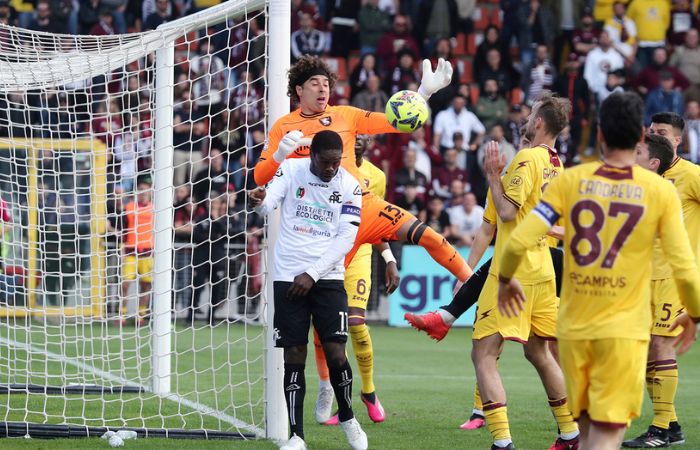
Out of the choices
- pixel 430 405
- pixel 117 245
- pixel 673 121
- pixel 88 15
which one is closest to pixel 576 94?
pixel 88 15

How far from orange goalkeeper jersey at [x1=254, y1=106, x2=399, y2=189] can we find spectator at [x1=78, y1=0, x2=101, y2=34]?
48.0ft

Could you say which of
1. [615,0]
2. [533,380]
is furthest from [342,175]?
[615,0]

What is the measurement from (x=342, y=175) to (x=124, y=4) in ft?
52.8

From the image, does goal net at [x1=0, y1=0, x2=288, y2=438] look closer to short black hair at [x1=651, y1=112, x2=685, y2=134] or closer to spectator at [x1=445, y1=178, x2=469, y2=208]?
short black hair at [x1=651, y1=112, x2=685, y2=134]

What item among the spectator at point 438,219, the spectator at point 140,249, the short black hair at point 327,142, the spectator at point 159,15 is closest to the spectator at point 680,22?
the spectator at point 438,219

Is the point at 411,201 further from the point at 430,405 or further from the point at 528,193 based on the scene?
the point at 528,193

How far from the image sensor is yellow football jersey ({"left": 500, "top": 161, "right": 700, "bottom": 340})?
532 centimetres

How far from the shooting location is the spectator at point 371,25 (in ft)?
73.6

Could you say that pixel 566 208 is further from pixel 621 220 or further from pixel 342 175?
pixel 342 175

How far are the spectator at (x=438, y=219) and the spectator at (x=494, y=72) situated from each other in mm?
3569

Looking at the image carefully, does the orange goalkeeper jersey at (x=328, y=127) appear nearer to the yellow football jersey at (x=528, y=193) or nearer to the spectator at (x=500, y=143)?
the yellow football jersey at (x=528, y=193)

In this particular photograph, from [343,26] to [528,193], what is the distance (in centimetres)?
1586

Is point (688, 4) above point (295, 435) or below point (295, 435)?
above

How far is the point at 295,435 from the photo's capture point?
7.32 meters
